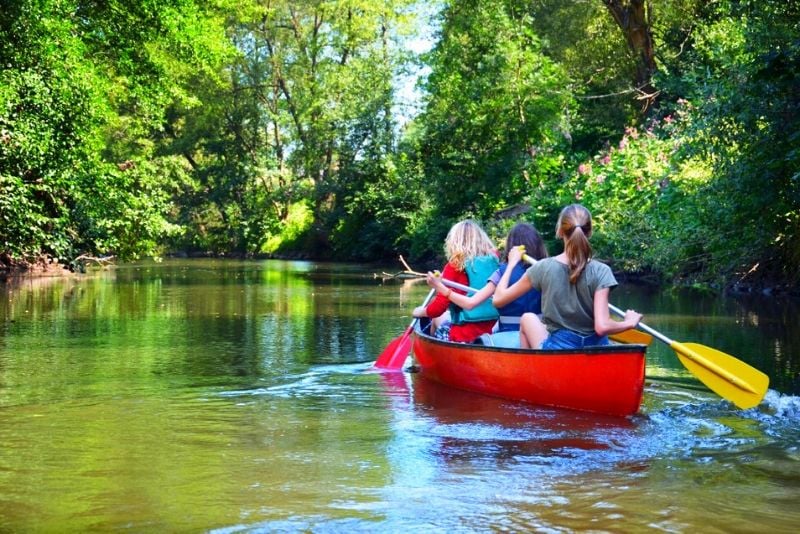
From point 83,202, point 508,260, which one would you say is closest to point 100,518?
point 508,260

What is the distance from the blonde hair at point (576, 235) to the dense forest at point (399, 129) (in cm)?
457

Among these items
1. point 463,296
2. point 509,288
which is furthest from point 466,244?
point 509,288

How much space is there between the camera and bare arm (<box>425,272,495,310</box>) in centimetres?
845

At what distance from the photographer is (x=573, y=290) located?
7.57 meters

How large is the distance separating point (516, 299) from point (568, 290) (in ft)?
3.67

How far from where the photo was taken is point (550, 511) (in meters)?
5.07

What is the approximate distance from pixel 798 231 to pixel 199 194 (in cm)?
3942

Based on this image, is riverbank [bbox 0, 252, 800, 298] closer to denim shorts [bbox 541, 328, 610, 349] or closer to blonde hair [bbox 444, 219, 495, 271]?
blonde hair [bbox 444, 219, 495, 271]

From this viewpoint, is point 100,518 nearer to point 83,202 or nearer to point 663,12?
point 83,202

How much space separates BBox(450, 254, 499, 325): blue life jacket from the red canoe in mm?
331

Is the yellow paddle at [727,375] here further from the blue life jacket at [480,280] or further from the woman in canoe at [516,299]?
the blue life jacket at [480,280]

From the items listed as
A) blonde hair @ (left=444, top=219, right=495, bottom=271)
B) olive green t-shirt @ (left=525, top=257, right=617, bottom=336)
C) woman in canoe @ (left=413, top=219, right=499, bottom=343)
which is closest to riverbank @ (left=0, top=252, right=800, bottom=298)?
woman in canoe @ (left=413, top=219, right=499, bottom=343)

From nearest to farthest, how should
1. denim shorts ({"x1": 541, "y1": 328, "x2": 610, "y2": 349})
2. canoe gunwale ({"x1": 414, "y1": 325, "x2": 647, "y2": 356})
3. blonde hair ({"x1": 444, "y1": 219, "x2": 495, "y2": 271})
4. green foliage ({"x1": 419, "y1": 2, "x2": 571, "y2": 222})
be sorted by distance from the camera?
1. canoe gunwale ({"x1": 414, "y1": 325, "x2": 647, "y2": 356})
2. denim shorts ({"x1": 541, "y1": 328, "x2": 610, "y2": 349})
3. blonde hair ({"x1": 444, "y1": 219, "x2": 495, "y2": 271})
4. green foliage ({"x1": 419, "y1": 2, "x2": 571, "y2": 222})

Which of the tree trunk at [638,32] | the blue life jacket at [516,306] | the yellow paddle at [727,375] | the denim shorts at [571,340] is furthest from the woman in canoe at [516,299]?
the tree trunk at [638,32]
